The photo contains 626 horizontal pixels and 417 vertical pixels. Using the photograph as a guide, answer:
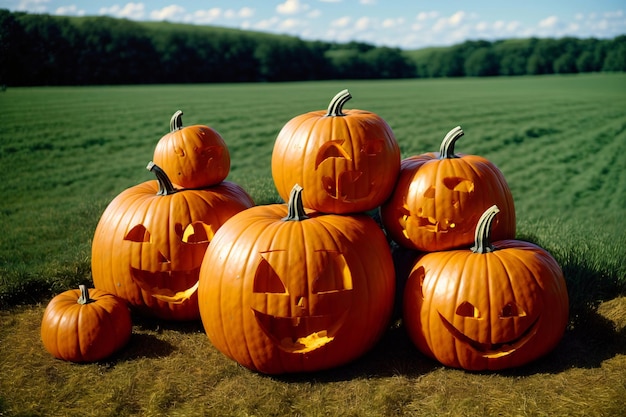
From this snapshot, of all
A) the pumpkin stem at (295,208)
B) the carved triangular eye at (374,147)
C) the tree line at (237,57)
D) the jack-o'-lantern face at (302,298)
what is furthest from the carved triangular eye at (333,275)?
the tree line at (237,57)

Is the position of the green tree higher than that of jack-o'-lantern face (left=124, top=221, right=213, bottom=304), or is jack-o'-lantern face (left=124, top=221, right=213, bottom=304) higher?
the green tree

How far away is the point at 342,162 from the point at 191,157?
1.59 m

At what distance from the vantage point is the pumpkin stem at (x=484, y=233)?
13.5 ft

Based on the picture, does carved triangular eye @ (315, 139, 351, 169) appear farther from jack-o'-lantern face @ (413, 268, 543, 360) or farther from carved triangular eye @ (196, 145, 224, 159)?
carved triangular eye @ (196, 145, 224, 159)

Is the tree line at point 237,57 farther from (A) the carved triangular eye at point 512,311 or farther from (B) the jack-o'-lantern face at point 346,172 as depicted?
(A) the carved triangular eye at point 512,311

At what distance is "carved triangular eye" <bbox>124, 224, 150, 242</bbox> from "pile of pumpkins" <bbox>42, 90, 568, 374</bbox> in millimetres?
11

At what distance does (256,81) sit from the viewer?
71125 mm

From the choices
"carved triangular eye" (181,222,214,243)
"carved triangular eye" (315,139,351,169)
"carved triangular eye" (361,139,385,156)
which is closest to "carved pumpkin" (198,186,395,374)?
"carved triangular eye" (315,139,351,169)

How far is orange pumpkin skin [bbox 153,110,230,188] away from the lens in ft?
17.1

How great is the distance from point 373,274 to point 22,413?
256cm

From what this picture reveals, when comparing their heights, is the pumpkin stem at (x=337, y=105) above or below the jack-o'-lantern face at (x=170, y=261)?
above

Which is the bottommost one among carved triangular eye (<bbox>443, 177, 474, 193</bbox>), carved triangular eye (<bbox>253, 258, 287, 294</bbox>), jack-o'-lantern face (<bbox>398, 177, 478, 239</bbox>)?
carved triangular eye (<bbox>253, 258, 287, 294</bbox>)

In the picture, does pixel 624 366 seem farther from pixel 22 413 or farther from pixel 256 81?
pixel 256 81

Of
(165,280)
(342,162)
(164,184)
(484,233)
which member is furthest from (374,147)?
(165,280)
